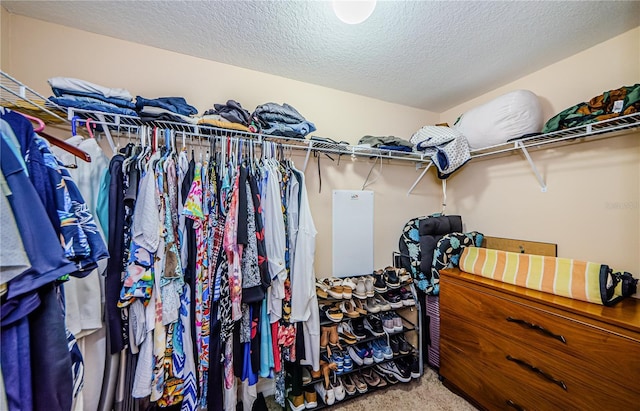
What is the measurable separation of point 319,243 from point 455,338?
4.04 feet

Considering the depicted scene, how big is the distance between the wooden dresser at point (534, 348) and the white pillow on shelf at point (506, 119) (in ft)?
3.49

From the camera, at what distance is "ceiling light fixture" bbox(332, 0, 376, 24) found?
96cm

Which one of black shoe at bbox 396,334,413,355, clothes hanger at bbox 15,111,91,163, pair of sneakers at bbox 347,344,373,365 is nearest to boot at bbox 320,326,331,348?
pair of sneakers at bbox 347,344,373,365

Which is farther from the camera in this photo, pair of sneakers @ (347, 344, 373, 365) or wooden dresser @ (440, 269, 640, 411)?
pair of sneakers @ (347, 344, 373, 365)

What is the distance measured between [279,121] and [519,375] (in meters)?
2.13

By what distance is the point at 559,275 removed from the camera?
4.17 ft

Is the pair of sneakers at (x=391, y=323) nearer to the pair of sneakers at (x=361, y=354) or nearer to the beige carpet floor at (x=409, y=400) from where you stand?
the pair of sneakers at (x=361, y=354)

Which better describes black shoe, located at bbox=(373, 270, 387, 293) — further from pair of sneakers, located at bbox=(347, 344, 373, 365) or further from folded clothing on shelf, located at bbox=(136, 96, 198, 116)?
folded clothing on shelf, located at bbox=(136, 96, 198, 116)

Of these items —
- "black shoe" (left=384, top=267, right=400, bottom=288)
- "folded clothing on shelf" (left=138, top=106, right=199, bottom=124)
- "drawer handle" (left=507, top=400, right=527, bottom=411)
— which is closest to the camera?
"folded clothing on shelf" (left=138, top=106, right=199, bottom=124)

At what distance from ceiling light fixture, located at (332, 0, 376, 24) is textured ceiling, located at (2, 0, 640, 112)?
0.19 metres

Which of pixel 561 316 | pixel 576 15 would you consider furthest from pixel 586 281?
pixel 576 15

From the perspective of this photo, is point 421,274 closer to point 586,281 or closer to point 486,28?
point 586,281

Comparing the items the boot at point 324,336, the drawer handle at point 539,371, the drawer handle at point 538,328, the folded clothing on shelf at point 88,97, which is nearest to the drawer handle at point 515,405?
the drawer handle at point 539,371

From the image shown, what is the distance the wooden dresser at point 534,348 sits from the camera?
990 mm
